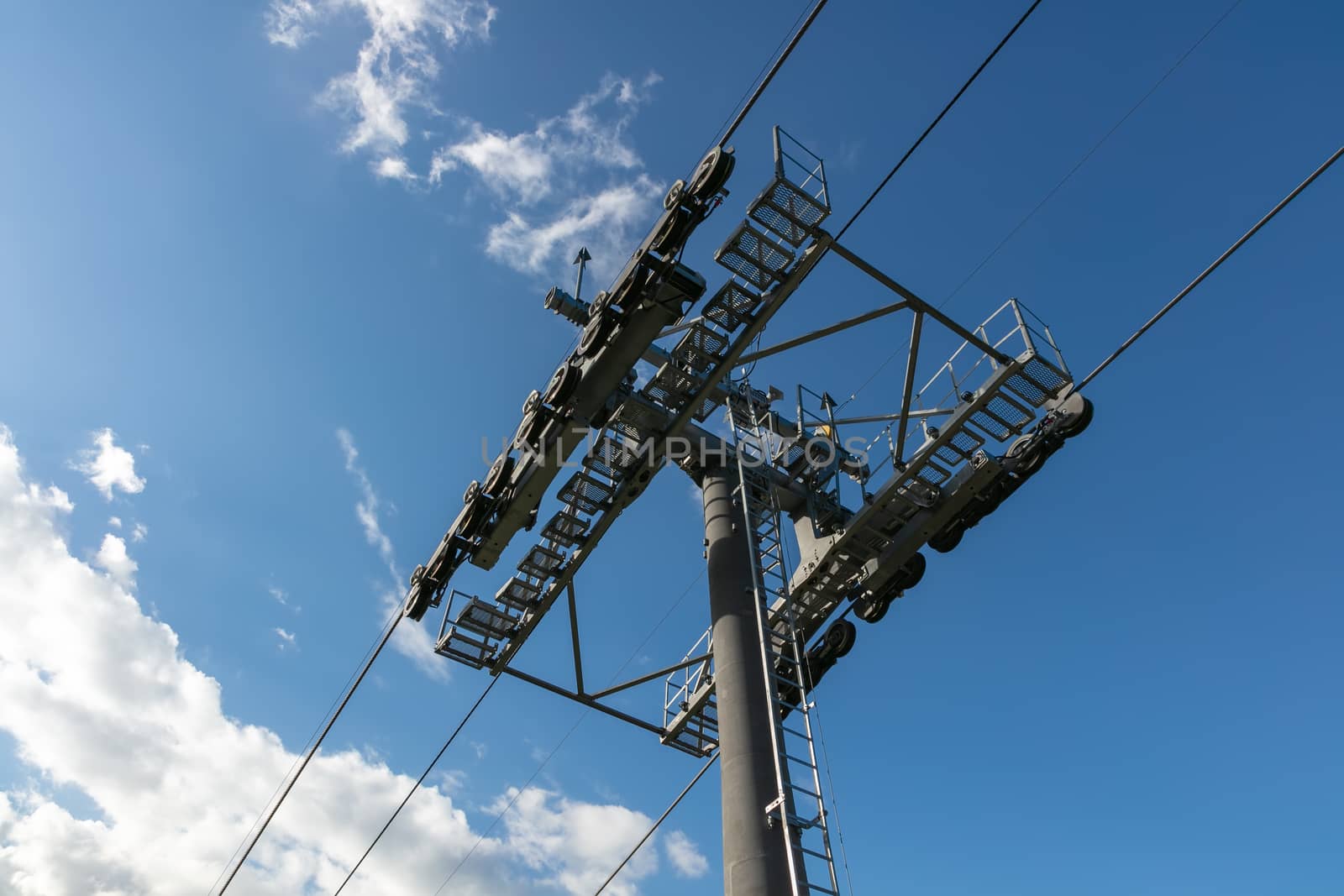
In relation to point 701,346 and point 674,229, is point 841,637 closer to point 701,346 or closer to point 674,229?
point 701,346

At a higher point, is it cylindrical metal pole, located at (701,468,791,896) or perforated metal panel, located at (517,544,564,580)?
perforated metal panel, located at (517,544,564,580)

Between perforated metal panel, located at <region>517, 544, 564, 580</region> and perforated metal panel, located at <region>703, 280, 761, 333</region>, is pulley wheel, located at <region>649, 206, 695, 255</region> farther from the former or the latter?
perforated metal panel, located at <region>517, 544, 564, 580</region>

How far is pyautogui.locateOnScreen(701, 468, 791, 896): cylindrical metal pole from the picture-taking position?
11953 millimetres

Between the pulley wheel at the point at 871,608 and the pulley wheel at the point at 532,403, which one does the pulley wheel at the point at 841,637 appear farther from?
the pulley wheel at the point at 532,403

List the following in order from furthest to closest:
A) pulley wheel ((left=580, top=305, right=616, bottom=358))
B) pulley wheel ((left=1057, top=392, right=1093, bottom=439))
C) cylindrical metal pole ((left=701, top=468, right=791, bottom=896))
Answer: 1. pulley wheel ((left=1057, top=392, right=1093, bottom=439))
2. pulley wheel ((left=580, top=305, right=616, bottom=358))
3. cylindrical metal pole ((left=701, top=468, right=791, bottom=896))

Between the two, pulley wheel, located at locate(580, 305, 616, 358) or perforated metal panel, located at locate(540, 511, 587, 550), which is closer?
pulley wheel, located at locate(580, 305, 616, 358)

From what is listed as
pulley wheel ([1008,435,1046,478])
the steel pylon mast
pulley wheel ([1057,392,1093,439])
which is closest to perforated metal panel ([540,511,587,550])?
the steel pylon mast

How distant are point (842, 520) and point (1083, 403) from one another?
4508 mm

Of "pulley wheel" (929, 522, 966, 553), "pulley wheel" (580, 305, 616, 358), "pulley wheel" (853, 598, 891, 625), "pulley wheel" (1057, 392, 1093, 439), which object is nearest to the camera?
"pulley wheel" (580, 305, 616, 358)

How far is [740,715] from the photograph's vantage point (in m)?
13.2

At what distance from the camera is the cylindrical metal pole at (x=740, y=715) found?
11953 mm

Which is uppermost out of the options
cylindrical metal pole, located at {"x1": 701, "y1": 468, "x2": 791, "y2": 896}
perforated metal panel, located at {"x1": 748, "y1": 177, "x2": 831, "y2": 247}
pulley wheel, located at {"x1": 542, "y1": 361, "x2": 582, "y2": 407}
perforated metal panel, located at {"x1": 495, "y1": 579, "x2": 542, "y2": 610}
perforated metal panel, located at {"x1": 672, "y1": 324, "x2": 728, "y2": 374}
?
perforated metal panel, located at {"x1": 748, "y1": 177, "x2": 831, "y2": 247}

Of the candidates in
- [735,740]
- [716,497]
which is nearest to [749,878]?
[735,740]

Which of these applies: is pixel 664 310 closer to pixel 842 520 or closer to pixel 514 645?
pixel 842 520
